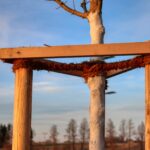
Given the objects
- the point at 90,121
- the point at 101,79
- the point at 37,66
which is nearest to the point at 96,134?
the point at 90,121

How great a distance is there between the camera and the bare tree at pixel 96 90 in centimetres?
535

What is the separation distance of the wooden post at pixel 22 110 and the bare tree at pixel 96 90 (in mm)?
703

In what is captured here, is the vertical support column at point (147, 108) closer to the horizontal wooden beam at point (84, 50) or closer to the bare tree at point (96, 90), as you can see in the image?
the horizontal wooden beam at point (84, 50)

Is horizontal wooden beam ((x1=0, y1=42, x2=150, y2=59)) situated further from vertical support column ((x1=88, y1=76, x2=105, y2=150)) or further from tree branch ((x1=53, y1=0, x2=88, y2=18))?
tree branch ((x1=53, y1=0, x2=88, y2=18))

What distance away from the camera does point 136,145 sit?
33344 mm

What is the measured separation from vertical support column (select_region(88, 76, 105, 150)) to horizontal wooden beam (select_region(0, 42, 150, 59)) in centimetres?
63

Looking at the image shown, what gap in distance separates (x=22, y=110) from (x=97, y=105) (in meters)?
0.84

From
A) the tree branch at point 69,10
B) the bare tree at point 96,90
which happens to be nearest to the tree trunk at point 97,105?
the bare tree at point 96,90

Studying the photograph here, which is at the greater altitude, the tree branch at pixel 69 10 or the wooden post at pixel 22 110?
the tree branch at pixel 69 10

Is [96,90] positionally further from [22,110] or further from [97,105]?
[22,110]

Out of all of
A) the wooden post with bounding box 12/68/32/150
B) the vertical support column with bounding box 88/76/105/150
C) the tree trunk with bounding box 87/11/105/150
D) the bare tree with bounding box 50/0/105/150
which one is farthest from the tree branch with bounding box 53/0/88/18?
the wooden post with bounding box 12/68/32/150

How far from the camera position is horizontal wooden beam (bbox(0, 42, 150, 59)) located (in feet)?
16.0

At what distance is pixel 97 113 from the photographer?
5398mm

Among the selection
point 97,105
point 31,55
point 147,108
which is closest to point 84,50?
point 31,55
